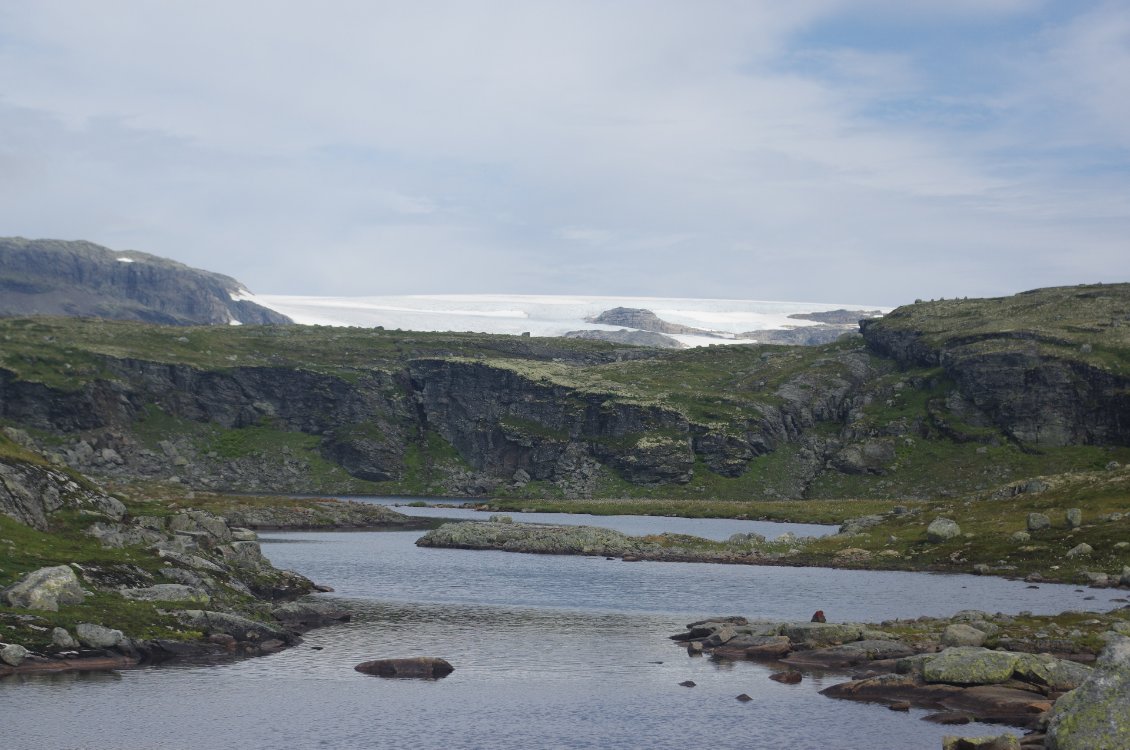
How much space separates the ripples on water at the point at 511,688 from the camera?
139 ft

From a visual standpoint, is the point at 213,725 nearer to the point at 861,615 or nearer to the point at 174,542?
the point at 174,542

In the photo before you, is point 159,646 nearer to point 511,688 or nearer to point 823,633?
point 511,688

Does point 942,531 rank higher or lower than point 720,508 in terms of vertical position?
higher

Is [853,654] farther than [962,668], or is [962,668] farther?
[853,654]

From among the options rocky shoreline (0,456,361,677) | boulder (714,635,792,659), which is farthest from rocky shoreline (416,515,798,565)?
rocky shoreline (0,456,361,677)

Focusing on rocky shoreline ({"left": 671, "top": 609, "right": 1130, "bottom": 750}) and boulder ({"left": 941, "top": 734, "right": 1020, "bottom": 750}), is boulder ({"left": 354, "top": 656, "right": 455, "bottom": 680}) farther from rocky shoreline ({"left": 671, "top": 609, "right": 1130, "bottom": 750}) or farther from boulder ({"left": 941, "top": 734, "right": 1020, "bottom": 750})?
boulder ({"left": 941, "top": 734, "right": 1020, "bottom": 750})

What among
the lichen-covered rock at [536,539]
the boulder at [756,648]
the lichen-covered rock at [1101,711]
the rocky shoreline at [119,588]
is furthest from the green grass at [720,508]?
the lichen-covered rock at [1101,711]

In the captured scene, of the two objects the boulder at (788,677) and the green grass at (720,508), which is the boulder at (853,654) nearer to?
the boulder at (788,677)

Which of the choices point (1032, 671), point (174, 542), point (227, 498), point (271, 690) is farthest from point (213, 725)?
point (227, 498)

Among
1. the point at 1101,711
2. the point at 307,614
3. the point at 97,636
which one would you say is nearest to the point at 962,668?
the point at 1101,711

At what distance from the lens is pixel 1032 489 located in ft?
367

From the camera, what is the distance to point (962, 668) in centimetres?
4809

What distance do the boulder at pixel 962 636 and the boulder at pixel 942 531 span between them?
44513mm

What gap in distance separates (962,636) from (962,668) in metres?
6.89
